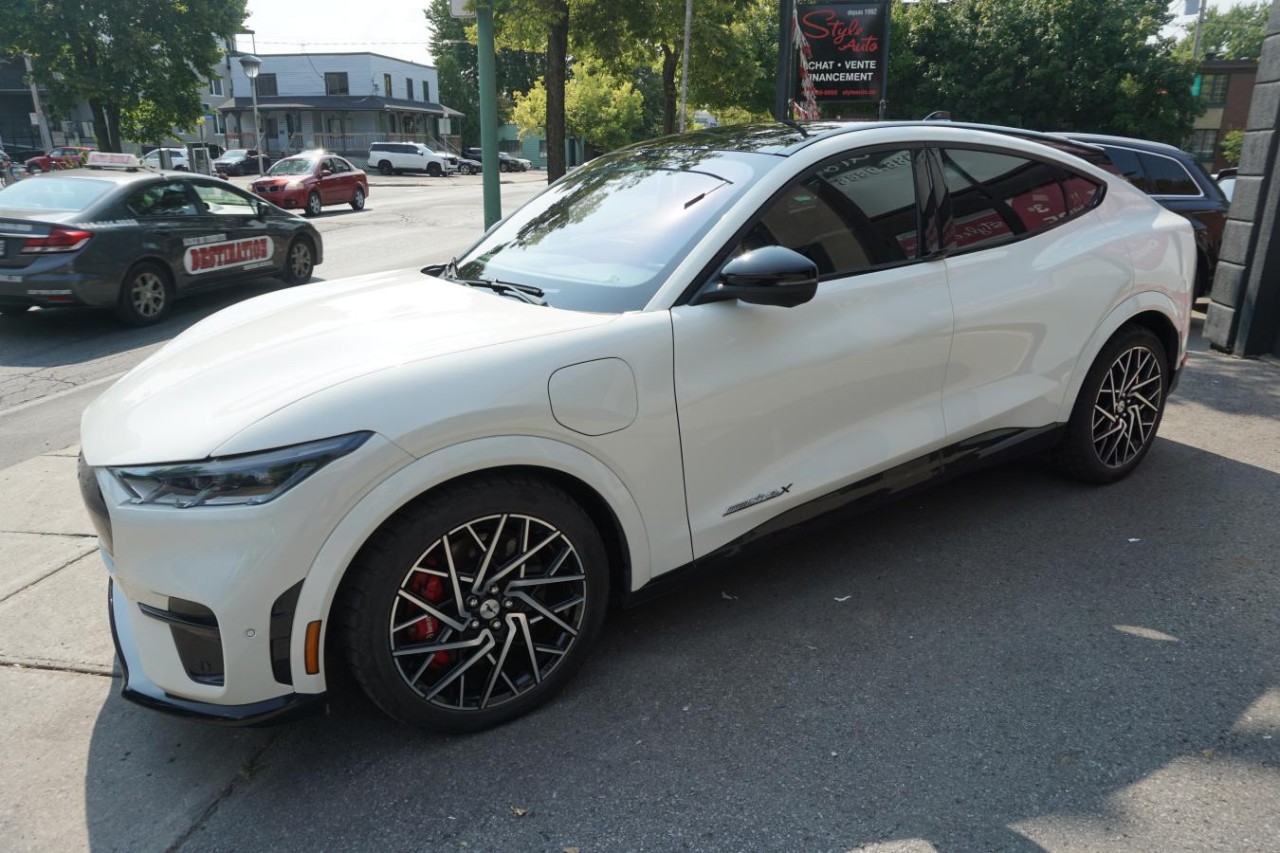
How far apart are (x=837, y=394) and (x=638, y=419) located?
0.85 metres

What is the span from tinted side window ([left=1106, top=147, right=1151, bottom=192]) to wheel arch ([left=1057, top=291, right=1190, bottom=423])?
195 inches

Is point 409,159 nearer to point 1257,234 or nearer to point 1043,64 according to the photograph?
point 1043,64

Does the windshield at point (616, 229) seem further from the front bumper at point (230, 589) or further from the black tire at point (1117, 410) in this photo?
the black tire at point (1117, 410)

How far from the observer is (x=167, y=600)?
243 centimetres

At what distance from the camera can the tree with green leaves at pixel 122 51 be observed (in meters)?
24.3

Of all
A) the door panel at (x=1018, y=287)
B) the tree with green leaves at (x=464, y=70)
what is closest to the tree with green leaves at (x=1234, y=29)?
the tree with green leaves at (x=464, y=70)

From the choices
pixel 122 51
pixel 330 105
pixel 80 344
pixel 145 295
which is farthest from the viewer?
pixel 330 105

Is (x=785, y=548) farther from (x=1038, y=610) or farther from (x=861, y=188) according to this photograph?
(x=861, y=188)

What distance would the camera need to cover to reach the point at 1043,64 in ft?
95.9

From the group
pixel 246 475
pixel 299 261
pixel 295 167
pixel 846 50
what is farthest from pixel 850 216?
pixel 295 167

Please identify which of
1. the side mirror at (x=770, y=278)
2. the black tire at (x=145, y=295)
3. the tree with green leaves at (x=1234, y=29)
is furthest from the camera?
the tree with green leaves at (x=1234, y=29)

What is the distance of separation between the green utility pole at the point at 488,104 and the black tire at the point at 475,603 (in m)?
8.59

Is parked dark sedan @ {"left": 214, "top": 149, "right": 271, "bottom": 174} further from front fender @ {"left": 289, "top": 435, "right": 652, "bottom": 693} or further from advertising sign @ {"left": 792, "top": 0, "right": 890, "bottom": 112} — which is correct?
front fender @ {"left": 289, "top": 435, "right": 652, "bottom": 693}

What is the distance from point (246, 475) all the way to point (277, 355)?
0.61 m
